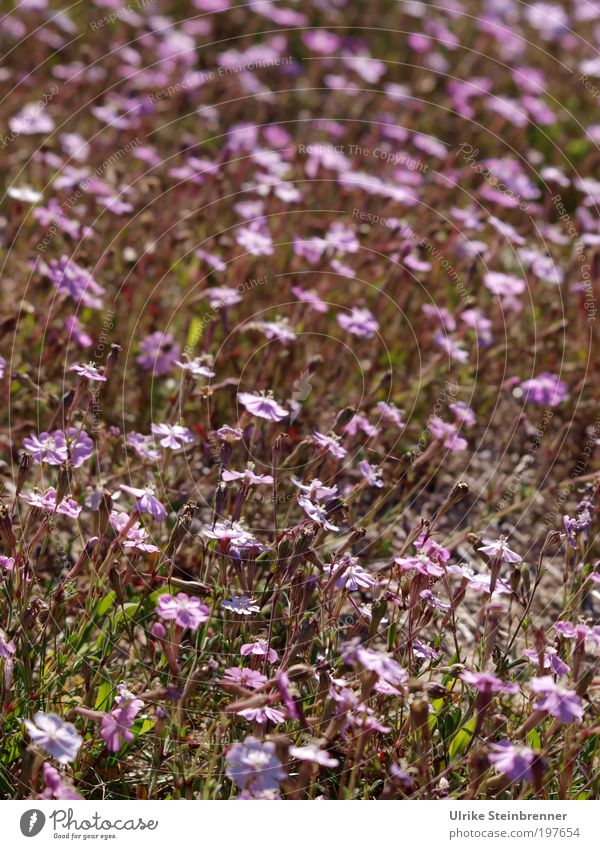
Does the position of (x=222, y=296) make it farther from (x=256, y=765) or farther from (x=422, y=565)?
(x=256, y=765)

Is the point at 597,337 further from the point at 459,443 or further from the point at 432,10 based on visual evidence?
the point at 432,10

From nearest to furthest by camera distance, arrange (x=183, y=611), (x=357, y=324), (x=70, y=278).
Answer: (x=183, y=611) < (x=70, y=278) < (x=357, y=324)

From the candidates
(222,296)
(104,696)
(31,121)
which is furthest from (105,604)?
(31,121)

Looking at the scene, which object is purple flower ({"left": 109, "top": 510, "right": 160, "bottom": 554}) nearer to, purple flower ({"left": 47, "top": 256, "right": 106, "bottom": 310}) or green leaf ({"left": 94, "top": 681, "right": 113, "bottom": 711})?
green leaf ({"left": 94, "top": 681, "right": 113, "bottom": 711})

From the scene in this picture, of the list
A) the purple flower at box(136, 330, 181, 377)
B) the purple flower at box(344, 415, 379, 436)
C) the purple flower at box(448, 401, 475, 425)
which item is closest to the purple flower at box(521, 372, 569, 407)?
the purple flower at box(448, 401, 475, 425)
